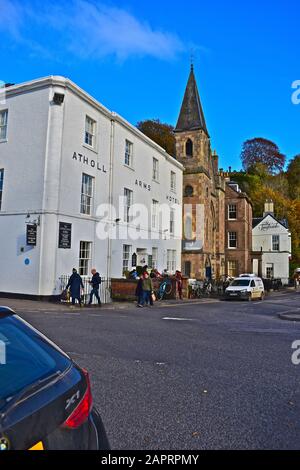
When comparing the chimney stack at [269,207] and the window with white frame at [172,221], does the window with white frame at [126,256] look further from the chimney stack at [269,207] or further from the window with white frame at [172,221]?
the chimney stack at [269,207]

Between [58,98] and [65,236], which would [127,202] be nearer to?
[65,236]

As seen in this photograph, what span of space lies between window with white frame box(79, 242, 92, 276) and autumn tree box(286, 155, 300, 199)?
52755mm

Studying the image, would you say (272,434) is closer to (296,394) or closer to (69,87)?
(296,394)

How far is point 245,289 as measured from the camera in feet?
79.7

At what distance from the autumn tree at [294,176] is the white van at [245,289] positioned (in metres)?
42.7

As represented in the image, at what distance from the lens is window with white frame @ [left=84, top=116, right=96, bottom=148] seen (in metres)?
20.2

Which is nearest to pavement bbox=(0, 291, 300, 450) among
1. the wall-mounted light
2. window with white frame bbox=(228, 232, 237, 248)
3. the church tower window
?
the wall-mounted light

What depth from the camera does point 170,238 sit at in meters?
30.3

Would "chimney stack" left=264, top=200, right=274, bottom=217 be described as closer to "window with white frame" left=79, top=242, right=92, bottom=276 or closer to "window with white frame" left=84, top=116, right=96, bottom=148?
"window with white frame" left=84, top=116, right=96, bottom=148

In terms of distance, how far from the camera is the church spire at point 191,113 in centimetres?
3706

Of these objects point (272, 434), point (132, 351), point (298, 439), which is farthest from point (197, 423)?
point (132, 351)

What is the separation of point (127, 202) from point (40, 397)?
73.3ft

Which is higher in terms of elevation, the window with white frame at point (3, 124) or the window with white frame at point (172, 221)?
the window with white frame at point (3, 124)

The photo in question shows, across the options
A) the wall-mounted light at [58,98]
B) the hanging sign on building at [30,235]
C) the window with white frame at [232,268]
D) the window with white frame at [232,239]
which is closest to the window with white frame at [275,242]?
the window with white frame at [232,239]
